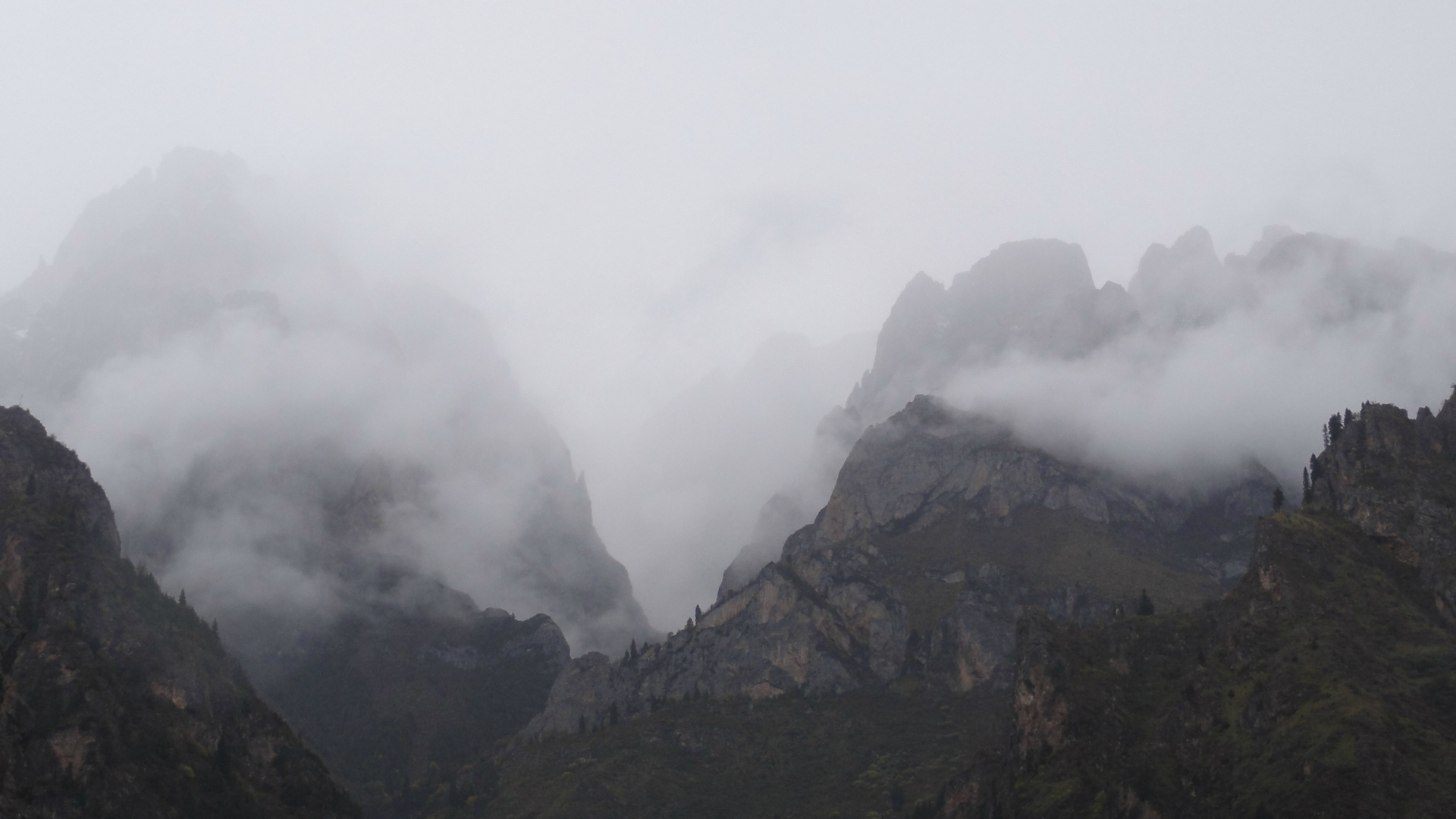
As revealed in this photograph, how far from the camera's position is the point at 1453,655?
193375 millimetres

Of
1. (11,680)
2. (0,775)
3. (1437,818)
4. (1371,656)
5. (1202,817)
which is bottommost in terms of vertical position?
(1437,818)

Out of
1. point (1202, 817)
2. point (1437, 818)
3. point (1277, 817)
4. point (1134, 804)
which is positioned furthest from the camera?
point (1134, 804)

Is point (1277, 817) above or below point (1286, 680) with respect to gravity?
below

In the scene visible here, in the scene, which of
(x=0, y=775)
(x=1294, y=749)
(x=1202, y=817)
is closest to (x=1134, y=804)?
(x=1202, y=817)

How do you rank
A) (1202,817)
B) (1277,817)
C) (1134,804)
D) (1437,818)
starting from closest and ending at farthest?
1. (1437,818)
2. (1277,817)
3. (1202,817)
4. (1134,804)

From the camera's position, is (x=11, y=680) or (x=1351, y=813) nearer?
(x=1351, y=813)

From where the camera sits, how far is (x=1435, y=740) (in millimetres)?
174750

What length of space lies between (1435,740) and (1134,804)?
150 feet

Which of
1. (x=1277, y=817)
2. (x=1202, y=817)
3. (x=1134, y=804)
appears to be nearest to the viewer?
(x=1277, y=817)

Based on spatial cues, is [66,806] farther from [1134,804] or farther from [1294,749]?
[1294,749]

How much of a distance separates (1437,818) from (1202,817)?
114 ft

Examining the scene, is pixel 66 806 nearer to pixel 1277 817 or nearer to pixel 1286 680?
pixel 1277 817

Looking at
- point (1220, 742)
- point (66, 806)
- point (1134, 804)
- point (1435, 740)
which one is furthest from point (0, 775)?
point (1435, 740)

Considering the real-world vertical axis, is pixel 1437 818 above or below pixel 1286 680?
below
